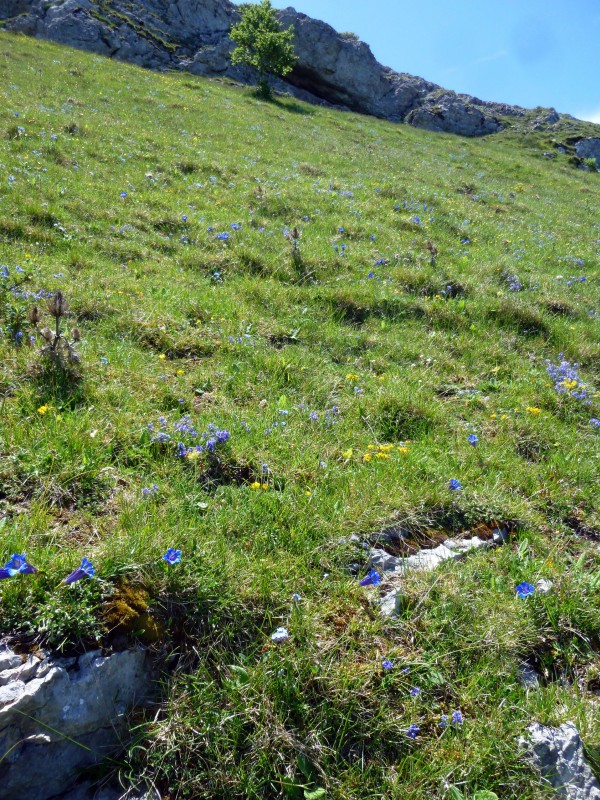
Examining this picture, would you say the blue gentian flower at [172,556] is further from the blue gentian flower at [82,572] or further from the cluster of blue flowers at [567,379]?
the cluster of blue flowers at [567,379]

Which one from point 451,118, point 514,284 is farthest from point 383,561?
point 451,118

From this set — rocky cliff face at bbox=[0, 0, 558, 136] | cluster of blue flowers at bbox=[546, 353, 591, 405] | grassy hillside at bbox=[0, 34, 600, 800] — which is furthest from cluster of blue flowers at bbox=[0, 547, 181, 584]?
Result: rocky cliff face at bbox=[0, 0, 558, 136]

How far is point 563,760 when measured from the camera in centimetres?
281

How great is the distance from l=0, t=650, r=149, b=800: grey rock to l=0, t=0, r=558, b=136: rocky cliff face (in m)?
45.1

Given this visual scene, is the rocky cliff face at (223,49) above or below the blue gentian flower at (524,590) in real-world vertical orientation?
above

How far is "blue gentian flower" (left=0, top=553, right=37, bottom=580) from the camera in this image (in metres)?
2.73

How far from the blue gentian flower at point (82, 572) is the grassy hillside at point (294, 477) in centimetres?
11

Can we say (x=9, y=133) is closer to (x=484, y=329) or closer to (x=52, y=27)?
(x=484, y=329)

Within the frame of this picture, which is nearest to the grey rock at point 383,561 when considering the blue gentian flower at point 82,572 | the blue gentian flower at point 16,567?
the blue gentian flower at point 82,572

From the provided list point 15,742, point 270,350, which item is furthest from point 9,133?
point 15,742

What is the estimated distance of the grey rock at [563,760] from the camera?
2.75 metres

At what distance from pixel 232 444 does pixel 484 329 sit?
5.20 meters

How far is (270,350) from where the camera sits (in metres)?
6.46

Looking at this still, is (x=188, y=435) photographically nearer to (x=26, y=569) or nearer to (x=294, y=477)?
(x=294, y=477)
